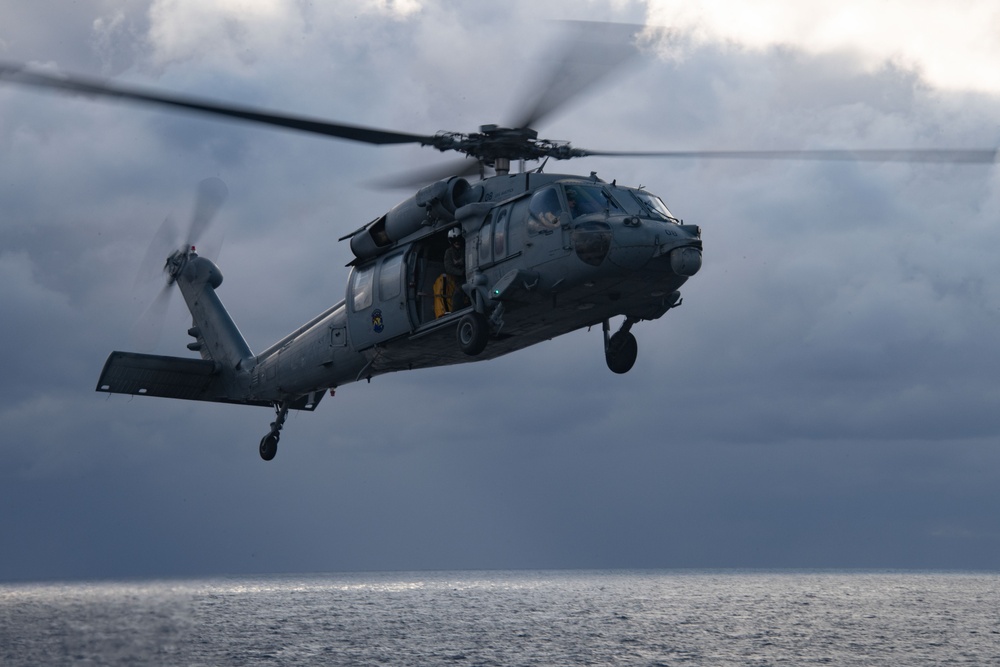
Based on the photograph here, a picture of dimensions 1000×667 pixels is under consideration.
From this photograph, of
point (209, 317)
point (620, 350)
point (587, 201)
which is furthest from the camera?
point (209, 317)

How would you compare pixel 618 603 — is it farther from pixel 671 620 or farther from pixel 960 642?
pixel 960 642

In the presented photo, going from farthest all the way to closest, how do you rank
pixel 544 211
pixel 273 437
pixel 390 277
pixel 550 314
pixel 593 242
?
1. pixel 273 437
2. pixel 390 277
3. pixel 550 314
4. pixel 544 211
5. pixel 593 242

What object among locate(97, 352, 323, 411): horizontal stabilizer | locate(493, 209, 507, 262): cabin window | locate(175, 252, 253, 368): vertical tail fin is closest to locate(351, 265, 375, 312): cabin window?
locate(493, 209, 507, 262): cabin window

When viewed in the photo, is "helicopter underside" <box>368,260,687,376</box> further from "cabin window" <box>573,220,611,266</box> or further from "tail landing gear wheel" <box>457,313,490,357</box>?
"cabin window" <box>573,220,611,266</box>

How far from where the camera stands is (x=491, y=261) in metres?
20.0

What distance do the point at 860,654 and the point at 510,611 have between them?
61448 mm

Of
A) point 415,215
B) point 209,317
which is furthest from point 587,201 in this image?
point 209,317

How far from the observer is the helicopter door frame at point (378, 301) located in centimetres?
2195

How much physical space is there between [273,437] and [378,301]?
21.8 feet

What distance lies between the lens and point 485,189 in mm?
20922

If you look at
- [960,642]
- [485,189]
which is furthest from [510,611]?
[485,189]

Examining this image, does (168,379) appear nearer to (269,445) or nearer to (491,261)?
(269,445)

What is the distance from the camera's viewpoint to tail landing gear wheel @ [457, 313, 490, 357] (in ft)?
65.2

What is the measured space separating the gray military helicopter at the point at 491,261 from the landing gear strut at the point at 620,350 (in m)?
0.03
